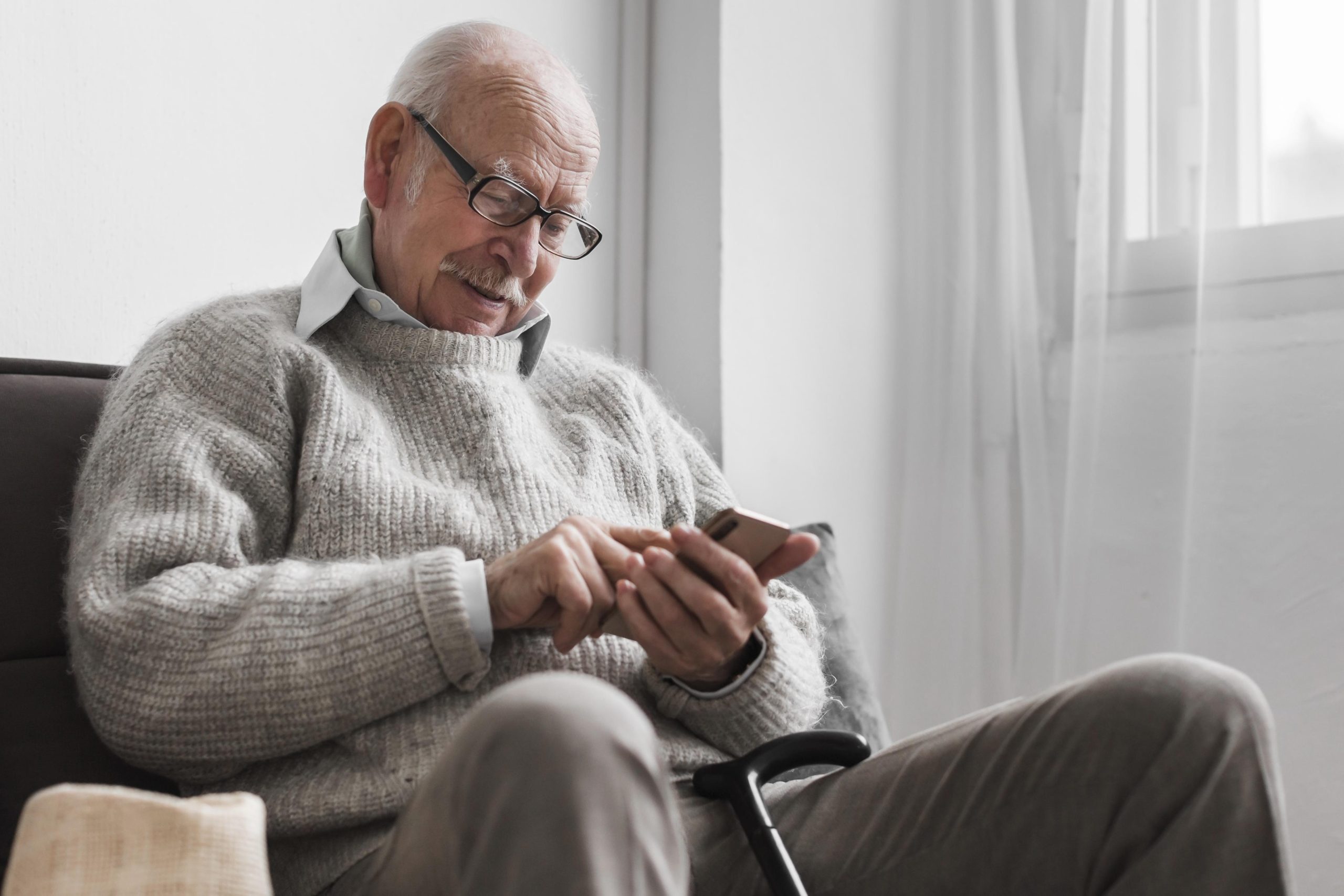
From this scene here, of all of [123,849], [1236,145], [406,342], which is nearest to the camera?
[123,849]

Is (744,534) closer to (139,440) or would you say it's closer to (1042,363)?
(139,440)

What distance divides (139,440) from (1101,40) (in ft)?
4.96

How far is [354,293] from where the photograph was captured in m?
1.27

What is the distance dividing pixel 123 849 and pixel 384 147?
2.99ft

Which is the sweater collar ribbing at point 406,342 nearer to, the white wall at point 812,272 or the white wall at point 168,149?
the white wall at point 168,149

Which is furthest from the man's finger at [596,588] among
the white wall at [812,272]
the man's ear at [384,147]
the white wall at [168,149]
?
the white wall at [812,272]

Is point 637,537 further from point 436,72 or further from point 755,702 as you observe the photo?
point 436,72

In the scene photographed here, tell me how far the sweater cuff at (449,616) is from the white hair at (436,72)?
502 millimetres

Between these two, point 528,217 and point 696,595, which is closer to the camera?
point 696,595

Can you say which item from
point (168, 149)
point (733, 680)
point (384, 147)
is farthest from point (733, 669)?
point (168, 149)

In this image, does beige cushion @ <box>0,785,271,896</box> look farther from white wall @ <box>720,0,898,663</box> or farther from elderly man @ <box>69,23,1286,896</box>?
white wall @ <box>720,0,898,663</box>

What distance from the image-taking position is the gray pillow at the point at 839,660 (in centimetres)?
140

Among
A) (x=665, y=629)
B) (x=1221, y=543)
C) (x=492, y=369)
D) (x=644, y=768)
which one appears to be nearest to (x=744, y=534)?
(x=665, y=629)

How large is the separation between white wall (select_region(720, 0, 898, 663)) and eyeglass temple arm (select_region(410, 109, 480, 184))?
30.1 inches
